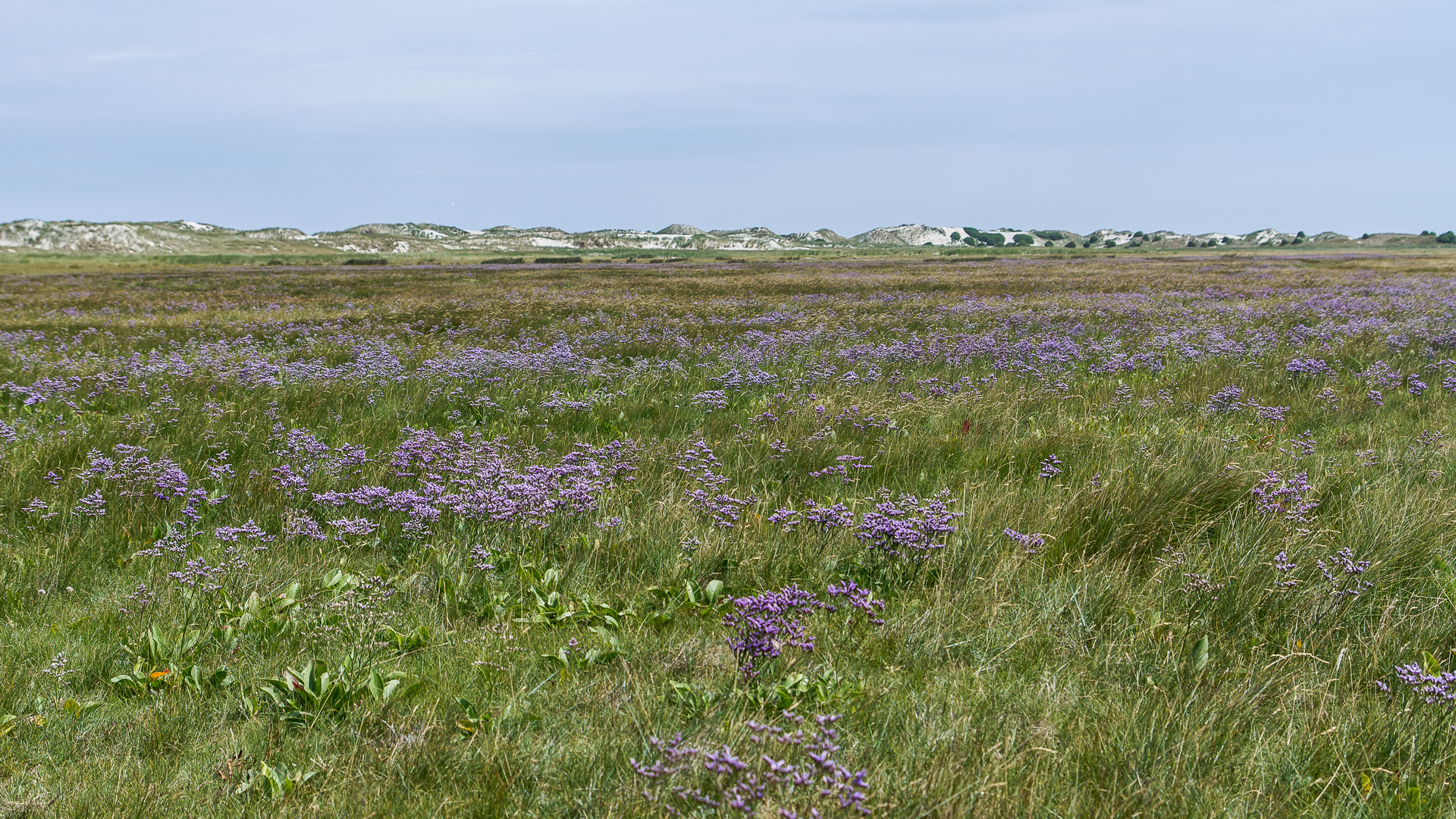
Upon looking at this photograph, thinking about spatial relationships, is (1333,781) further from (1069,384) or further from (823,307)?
(823,307)

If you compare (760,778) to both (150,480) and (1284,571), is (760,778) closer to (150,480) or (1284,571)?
(1284,571)

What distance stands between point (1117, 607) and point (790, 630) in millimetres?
1609

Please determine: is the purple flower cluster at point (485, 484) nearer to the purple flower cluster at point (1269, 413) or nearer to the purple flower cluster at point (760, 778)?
the purple flower cluster at point (760, 778)

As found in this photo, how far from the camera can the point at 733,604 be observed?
11.7ft

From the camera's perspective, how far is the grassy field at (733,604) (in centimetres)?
228

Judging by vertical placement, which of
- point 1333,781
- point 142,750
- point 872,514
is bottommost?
point 142,750

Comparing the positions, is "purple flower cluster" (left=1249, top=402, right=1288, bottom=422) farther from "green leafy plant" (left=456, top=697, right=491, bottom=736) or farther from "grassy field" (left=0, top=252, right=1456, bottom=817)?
"green leafy plant" (left=456, top=697, right=491, bottom=736)

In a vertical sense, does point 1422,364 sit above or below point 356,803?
above

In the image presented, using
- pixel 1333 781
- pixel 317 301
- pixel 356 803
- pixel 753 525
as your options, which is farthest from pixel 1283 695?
pixel 317 301

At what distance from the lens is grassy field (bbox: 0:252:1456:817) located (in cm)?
228

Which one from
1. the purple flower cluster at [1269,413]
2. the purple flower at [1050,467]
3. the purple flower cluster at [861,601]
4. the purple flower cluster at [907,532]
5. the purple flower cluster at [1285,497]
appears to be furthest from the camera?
the purple flower cluster at [1269,413]

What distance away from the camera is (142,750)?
261 cm

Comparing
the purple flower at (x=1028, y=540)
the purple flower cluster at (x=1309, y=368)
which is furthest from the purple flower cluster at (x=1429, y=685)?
the purple flower cluster at (x=1309, y=368)

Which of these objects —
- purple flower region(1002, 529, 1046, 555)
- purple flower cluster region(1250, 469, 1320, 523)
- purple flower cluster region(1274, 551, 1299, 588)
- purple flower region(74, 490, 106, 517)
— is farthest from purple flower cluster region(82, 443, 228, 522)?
purple flower cluster region(1250, 469, 1320, 523)
